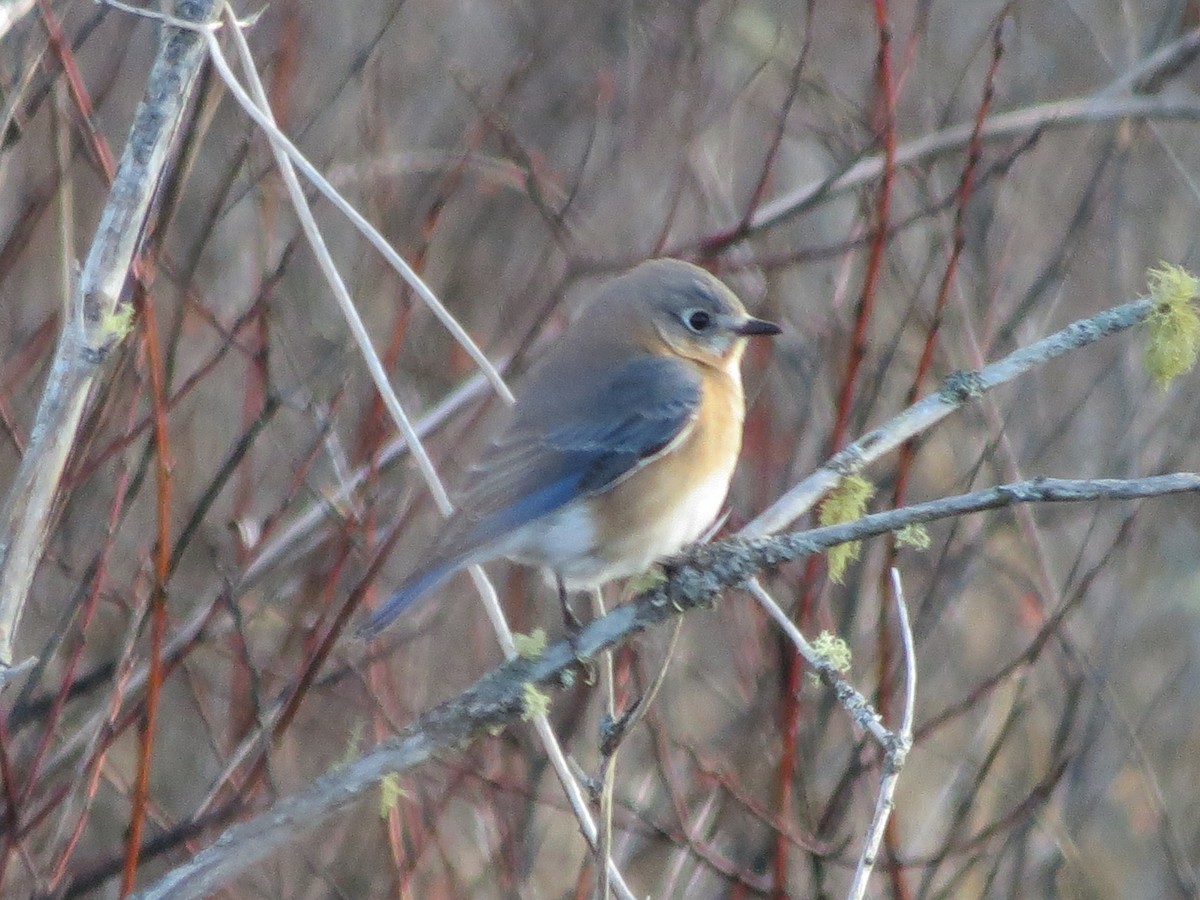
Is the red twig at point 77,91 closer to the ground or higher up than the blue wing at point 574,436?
higher up

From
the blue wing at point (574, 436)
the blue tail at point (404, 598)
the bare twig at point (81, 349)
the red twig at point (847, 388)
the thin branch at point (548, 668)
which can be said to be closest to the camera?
the thin branch at point (548, 668)

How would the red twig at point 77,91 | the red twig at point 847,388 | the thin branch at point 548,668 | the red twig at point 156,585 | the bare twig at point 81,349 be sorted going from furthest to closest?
1. the red twig at point 847,388
2. the red twig at point 77,91
3. the red twig at point 156,585
4. the bare twig at point 81,349
5. the thin branch at point 548,668

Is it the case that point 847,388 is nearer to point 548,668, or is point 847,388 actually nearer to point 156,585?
point 548,668

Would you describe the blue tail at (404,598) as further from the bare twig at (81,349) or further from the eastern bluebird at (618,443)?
the bare twig at (81,349)

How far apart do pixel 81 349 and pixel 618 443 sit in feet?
5.29

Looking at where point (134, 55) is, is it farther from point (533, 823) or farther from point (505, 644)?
point (505, 644)

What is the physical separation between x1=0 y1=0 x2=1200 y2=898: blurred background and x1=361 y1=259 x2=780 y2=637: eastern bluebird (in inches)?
10.8

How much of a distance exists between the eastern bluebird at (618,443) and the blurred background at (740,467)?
0.90 ft

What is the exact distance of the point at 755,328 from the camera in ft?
13.6

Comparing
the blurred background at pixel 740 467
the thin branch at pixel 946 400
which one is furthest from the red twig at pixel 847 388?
the thin branch at pixel 946 400

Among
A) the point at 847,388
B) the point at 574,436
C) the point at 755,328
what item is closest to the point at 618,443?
the point at 574,436

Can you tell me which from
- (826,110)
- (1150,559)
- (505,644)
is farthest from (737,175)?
(505,644)

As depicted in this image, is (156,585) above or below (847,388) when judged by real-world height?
below

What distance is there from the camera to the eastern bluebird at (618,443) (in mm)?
3758
